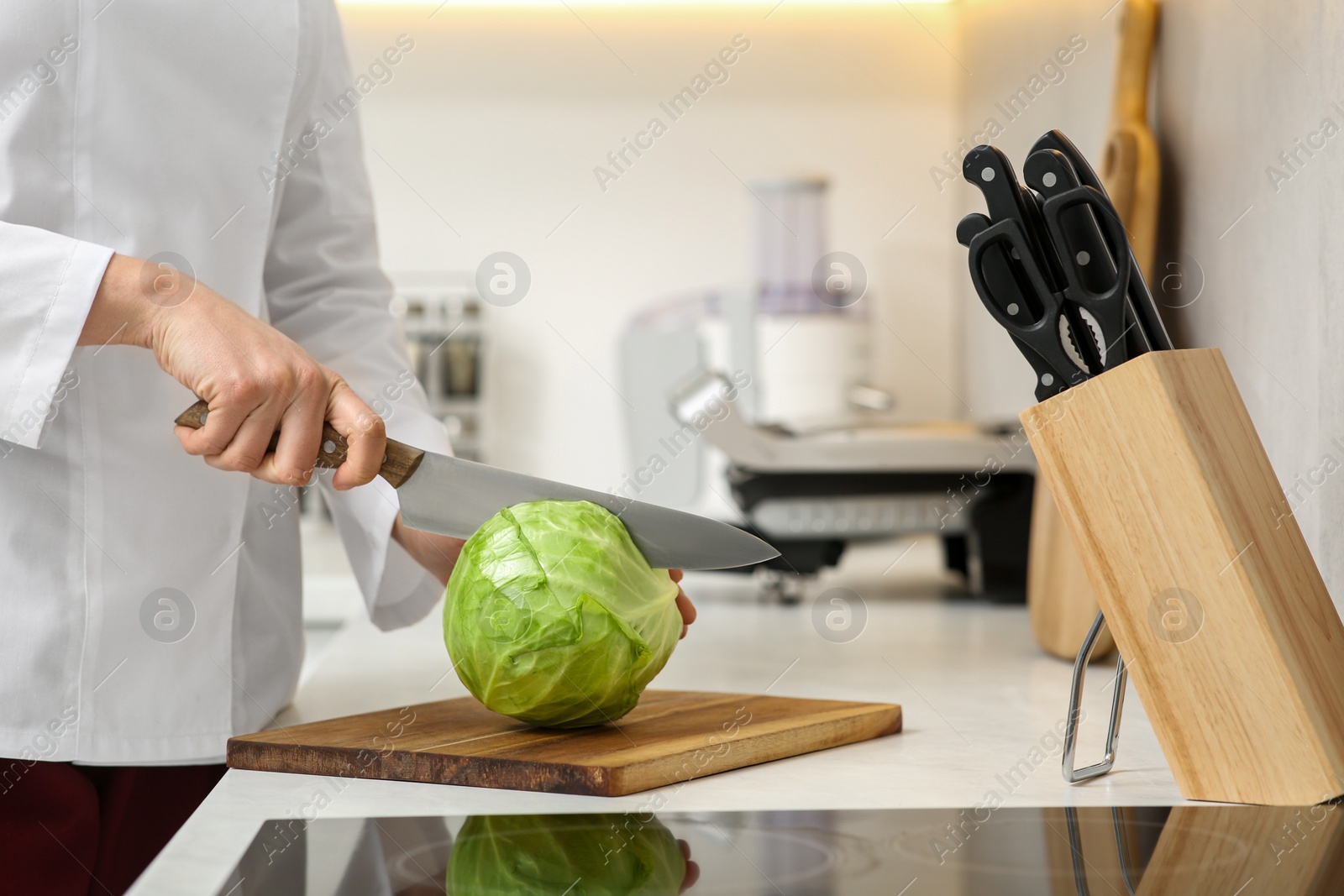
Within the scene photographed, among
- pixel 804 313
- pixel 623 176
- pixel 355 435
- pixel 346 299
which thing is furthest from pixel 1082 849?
pixel 623 176

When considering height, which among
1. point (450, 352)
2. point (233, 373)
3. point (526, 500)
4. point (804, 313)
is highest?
point (233, 373)

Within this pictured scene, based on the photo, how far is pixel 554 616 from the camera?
699mm

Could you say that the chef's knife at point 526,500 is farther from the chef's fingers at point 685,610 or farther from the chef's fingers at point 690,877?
the chef's fingers at point 690,877

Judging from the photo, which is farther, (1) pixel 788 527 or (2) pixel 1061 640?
(1) pixel 788 527

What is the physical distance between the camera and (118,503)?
849 mm

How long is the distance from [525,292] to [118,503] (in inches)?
98.7

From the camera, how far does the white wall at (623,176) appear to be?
3.29 meters

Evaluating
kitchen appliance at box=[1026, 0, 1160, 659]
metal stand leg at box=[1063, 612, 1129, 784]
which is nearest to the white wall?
kitchen appliance at box=[1026, 0, 1160, 659]

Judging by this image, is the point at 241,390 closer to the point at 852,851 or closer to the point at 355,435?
the point at 355,435

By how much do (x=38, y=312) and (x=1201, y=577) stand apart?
70cm

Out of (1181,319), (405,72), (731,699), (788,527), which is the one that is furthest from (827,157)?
(731,699)

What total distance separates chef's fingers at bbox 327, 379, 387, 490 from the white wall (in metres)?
2.53

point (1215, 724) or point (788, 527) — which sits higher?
point (1215, 724)

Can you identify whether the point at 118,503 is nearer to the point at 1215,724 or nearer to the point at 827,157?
the point at 1215,724
